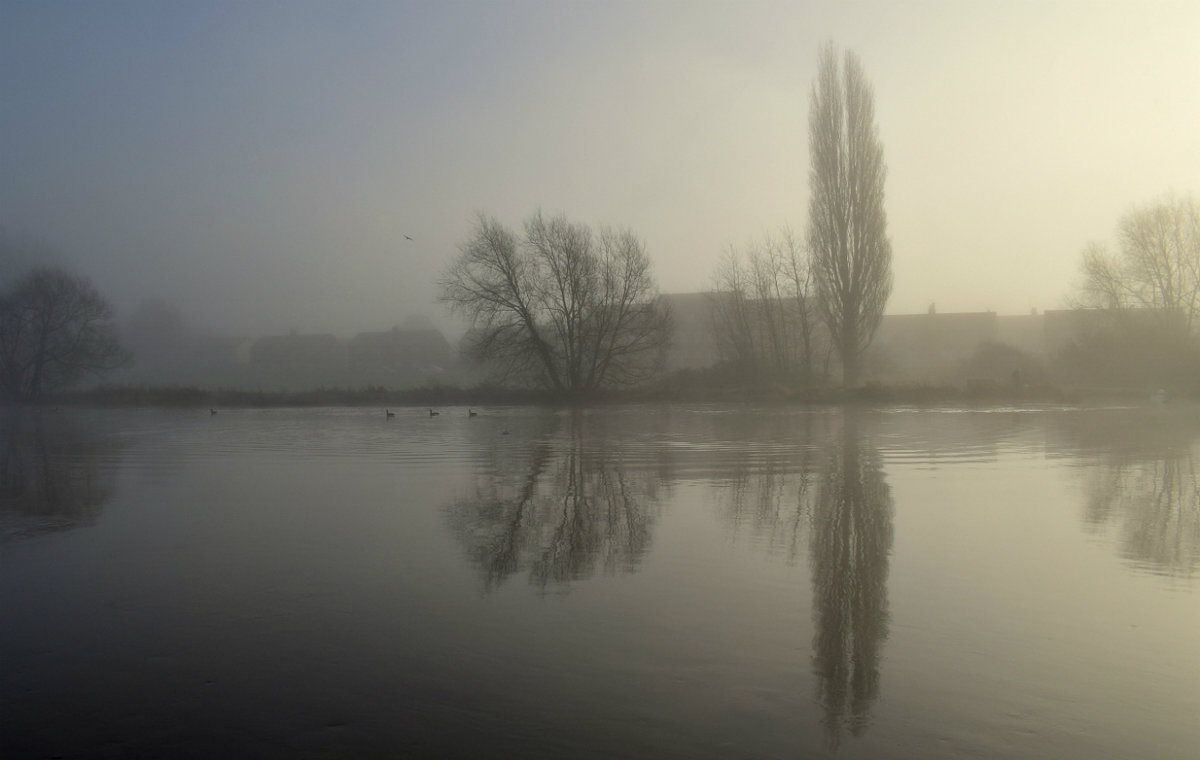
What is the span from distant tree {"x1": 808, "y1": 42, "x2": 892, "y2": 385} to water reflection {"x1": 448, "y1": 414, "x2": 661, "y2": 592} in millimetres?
27069

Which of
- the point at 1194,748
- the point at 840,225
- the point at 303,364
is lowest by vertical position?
the point at 1194,748

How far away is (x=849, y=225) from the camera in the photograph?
40.1m

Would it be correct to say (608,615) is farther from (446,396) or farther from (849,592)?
(446,396)

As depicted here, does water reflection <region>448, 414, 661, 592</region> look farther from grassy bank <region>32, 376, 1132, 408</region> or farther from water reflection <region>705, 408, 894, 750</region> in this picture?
grassy bank <region>32, 376, 1132, 408</region>

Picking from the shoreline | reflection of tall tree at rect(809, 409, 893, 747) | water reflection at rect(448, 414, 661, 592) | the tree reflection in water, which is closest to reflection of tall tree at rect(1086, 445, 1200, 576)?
the tree reflection in water

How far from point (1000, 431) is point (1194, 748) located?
62.2ft

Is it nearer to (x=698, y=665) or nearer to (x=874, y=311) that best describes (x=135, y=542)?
(x=698, y=665)

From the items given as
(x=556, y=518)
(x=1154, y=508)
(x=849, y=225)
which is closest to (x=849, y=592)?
(x=556, y=518)

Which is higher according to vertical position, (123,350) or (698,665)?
(123,350)

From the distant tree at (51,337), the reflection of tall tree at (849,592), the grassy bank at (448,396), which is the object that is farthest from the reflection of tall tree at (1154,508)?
the distant tree at (51,337)

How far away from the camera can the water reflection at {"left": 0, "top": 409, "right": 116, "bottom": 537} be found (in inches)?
380

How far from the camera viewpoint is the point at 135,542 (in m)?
8.29


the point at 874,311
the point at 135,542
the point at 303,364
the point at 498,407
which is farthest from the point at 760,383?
the point at 135,542

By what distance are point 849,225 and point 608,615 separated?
37435 millimetres
